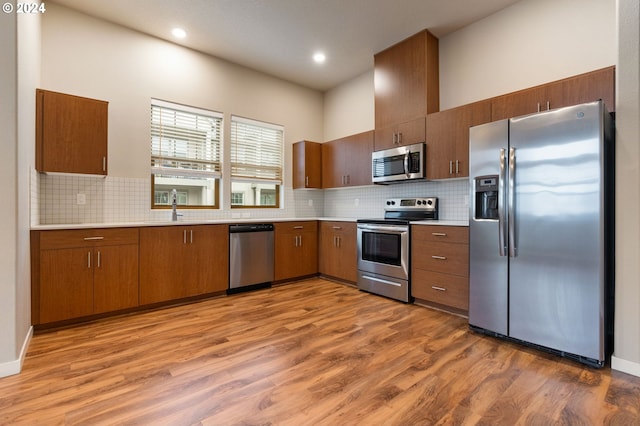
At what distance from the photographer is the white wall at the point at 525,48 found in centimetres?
270

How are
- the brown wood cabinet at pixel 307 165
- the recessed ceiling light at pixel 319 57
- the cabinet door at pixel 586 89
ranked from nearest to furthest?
the cabinet door at pixel 586 89, the recessed ceiling light at pixel 319 57, the brown wood cabinet at pixel 307 165

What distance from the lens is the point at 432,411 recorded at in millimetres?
1617

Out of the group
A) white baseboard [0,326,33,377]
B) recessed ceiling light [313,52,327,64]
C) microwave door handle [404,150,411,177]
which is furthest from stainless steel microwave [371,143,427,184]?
white baseboard [0,326,33,377]

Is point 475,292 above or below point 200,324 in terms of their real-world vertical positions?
above

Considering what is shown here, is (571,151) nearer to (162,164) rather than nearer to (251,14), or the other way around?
(251,14)

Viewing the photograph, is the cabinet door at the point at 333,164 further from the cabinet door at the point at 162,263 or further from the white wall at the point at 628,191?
the white wall at the point at 628,191

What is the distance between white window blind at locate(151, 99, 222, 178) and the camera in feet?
12.6

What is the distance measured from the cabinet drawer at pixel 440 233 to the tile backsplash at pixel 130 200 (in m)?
0.62

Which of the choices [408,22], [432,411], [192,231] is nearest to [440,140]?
[408,22]

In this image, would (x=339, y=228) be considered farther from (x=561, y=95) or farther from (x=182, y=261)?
(x=561, y=95)

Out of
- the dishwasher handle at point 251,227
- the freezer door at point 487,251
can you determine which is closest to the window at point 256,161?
the dishwasher handle at point 251,227

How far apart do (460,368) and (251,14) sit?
3.87 m

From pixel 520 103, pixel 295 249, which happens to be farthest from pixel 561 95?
pixel 295 249

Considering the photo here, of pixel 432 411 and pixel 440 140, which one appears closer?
pixel 432 411
